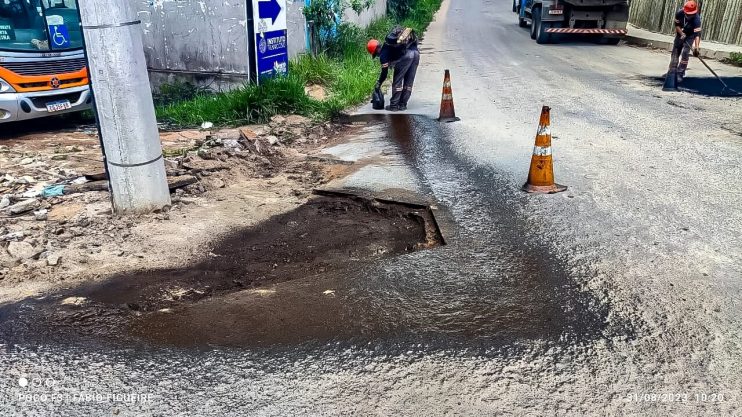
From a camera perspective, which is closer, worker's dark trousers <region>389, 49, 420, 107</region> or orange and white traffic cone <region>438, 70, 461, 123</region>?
orange and white traffic cone <region>438, 70, 461, 123</region>

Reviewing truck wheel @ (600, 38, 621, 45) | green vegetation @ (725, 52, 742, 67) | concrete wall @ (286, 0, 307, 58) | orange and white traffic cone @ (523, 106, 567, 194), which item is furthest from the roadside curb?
orange and white traffic cone @ (523, 106, 567, 194)

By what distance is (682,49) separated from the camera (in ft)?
32.8

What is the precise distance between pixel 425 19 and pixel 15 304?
27019 millimetres

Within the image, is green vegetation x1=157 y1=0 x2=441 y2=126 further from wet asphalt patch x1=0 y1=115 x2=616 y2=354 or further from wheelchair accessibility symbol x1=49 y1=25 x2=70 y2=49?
wet asphalt patch x1=0 y1=115 x2=616 y2=354

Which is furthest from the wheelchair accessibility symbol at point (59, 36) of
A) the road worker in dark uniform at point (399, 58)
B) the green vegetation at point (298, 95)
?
the road worker in dark uniform at point (399, 58)

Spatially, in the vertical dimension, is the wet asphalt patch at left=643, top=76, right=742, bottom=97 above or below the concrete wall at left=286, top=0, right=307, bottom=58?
below

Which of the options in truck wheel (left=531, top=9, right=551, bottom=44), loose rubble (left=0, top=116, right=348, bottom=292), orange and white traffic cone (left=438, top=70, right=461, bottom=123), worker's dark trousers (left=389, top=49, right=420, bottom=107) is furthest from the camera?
truck wheel (left=531, top=9, right=551, bottom=44)

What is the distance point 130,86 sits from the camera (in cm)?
430

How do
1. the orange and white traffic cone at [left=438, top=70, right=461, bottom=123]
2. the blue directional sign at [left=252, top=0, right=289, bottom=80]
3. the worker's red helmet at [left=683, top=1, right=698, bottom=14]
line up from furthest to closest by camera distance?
the worker's red helmet at [left=683, top=1, right=698, bottom=14] < the blue directional sign at [left=252, top=0, right=289, bottom=80] < the orange and white traffic cone at [left=438, top=70, right=461, bottom=123]

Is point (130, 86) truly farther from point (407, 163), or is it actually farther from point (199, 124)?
point (199, 124)

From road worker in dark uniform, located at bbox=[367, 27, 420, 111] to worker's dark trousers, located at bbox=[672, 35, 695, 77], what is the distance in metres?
4.85

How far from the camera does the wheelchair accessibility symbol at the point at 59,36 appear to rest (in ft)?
28.6

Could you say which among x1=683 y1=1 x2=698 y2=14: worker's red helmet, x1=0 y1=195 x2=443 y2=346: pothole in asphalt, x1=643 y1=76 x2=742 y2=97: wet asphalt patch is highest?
x1=683 y1=1 x2=698 y2=14: worker's red helmet

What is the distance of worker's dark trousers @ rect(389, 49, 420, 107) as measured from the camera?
8.69 metres
